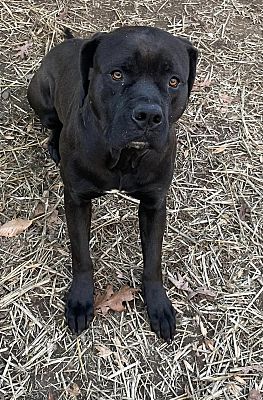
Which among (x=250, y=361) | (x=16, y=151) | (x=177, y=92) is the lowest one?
(x=250, y=361)

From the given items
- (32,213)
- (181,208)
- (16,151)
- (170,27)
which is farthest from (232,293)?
(170,27)

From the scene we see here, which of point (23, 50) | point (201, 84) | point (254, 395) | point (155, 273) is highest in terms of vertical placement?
point (23, 50)

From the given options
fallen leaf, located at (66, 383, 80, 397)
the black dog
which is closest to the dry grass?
fallen leaf, located at (66, 383, 80, 397)

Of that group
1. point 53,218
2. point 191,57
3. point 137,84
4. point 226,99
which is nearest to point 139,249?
point 53,218

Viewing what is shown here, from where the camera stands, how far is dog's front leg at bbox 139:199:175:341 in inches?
144

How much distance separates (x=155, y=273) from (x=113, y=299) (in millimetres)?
308

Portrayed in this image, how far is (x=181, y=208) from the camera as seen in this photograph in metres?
4.46

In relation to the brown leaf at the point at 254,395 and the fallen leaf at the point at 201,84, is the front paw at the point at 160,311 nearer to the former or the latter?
the brown leaf at the point at 254,395

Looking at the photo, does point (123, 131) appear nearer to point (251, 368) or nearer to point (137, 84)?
point (137, 84)

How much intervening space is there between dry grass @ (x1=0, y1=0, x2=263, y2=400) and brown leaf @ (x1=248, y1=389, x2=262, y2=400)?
0.15 feet

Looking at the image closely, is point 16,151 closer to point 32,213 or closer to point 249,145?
point 32,213

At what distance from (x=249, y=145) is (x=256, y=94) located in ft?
1.89

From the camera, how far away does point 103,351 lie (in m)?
3.71

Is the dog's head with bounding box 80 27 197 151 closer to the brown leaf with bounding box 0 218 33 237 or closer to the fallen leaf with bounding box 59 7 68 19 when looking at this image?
the brown leaf with bounding box 0 218 33 237
